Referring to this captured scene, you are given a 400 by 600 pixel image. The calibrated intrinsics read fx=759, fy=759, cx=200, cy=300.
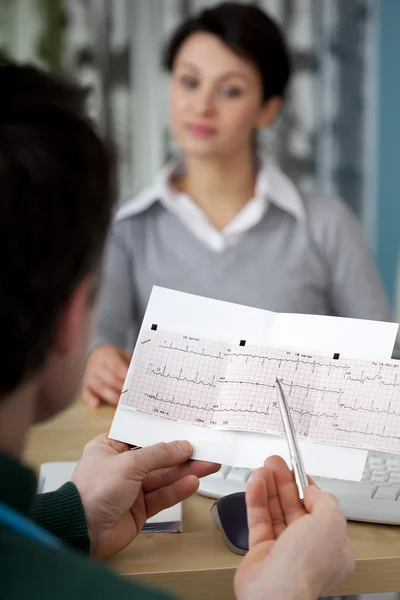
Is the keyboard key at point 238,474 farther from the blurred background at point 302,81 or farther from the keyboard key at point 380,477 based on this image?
the blurred background at point 302,81

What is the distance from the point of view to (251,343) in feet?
2.74

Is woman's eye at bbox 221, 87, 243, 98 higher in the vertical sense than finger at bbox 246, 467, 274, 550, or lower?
higher

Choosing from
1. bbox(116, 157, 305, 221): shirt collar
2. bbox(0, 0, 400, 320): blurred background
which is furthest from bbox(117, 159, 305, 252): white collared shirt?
bbox(0, 0, 400, 320): blurred background

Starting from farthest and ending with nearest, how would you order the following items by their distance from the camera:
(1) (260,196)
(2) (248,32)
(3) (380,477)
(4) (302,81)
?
1. (4) (302,81)
2. (1) (260,196)
3. (2) (248,32)
4. (3) (380,477)

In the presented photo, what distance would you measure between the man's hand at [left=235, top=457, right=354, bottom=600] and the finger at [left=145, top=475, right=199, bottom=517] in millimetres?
127

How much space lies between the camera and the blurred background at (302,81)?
2.56 meters

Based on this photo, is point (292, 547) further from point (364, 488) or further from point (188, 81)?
point (188, 81)

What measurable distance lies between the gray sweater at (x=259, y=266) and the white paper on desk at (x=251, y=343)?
99cm

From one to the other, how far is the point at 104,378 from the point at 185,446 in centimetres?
58

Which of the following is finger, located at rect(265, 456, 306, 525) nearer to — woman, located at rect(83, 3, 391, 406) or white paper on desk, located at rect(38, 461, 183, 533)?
white paper on desk, located at rect(38, 461, 183, 533)

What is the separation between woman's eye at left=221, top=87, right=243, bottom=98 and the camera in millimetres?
1941

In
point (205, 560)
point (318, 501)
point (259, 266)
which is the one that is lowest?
point (205, 560)

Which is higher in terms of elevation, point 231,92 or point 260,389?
point 231,92

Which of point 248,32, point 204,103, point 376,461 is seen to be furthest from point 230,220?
point 376,461
